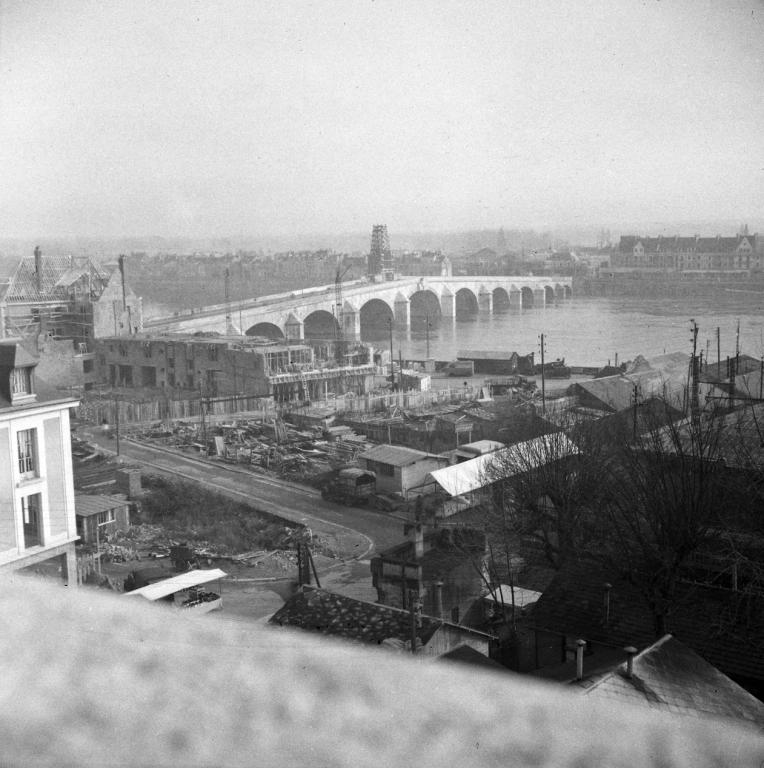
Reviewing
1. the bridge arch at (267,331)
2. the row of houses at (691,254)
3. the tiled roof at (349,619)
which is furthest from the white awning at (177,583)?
the bridge arch at (267,331)

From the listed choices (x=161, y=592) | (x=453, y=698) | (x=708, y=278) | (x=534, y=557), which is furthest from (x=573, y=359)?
(x=453, y=698)

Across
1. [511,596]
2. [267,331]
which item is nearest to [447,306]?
[267,331]

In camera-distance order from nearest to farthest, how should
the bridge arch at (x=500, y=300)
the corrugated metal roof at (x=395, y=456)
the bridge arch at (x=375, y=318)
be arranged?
1. the corrugated metal roof at (x=395, y=456)
2. the bridge arch at (x=375, y=318)
3. the bridge arch at (x=500, y=300)

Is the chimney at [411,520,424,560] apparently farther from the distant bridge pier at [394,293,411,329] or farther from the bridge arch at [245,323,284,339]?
the distant bridge pier at [394,293,411,329]

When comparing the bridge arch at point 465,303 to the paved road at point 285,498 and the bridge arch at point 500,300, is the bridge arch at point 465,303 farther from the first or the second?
the paved road at point 285,498

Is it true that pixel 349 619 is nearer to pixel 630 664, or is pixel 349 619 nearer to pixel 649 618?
pixel 649 618

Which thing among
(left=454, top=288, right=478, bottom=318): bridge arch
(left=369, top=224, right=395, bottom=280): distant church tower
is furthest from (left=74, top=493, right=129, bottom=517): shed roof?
(left=454, top=288, right=478, bottom=318): bridge arch
